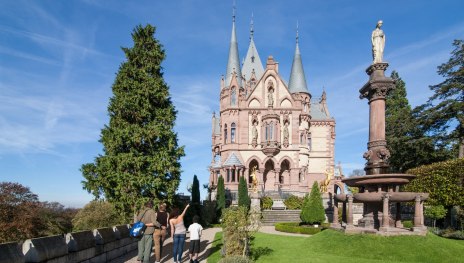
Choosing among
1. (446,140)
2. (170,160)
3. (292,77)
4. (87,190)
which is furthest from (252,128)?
(87,190)

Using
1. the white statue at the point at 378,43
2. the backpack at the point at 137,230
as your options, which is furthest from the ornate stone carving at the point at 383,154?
the backpack at the point at 137,230

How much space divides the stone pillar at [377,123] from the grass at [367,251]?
3628 millimetres

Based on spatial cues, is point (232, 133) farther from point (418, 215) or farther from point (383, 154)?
point (418, 215)

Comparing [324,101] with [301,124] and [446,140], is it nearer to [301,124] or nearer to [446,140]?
[301,124]

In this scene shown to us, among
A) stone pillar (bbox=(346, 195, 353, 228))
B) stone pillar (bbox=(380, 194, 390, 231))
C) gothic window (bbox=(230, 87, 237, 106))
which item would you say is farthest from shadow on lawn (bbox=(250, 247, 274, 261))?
gothic window (bbox=(230, 87, 237, 106))

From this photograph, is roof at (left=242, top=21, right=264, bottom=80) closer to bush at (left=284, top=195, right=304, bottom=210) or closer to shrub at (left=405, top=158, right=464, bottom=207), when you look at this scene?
bush at (left=284, top=195, right=304, bottom=210)

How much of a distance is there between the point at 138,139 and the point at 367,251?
45.8 feet

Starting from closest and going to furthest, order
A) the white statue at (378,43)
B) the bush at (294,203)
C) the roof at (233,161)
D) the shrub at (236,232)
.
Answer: the shrub at (236,232) < the white statue at (378,43) < the bush at (294,203) < the roof at (233,161)

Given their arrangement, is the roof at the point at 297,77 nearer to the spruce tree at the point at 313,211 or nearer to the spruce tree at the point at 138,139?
the spruce tree at the point at 313,211

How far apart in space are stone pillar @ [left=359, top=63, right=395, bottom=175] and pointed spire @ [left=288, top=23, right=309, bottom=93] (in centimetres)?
3464

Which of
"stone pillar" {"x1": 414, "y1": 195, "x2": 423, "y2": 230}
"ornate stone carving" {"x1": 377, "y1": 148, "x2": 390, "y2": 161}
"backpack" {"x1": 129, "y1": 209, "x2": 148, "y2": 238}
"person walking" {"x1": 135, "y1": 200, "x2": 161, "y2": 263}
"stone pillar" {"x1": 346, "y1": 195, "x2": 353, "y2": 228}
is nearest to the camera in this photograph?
"backpack" {"x1": 129, "y1": 209, "x2": 148, "y2": 238}

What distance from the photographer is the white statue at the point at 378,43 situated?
17234mm

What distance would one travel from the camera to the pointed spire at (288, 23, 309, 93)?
5138 centimetres

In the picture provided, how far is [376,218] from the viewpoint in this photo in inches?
619
